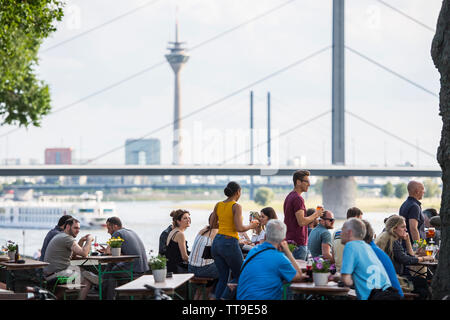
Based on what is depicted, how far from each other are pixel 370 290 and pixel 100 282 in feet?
10.5

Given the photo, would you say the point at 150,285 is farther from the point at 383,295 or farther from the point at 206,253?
the point at 206,253

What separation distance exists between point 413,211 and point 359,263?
239 centimetres

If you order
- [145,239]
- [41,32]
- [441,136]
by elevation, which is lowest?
[145,239]

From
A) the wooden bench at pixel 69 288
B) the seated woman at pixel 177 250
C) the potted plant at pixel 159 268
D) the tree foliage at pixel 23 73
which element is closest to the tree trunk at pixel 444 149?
the potted plant at pixel 159 268

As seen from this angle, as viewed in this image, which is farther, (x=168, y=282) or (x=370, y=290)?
(x=168, y=282)

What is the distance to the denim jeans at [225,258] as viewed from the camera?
6.36m

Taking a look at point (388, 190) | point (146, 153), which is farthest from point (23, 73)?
point (146, 153)

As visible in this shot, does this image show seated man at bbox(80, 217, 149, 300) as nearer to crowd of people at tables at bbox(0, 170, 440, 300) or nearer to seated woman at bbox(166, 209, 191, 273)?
crowd of people at tables at bbox(0, 170, 440, 300)

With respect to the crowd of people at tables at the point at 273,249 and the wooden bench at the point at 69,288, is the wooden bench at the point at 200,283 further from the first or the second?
the wooden bench at the point at 69,288

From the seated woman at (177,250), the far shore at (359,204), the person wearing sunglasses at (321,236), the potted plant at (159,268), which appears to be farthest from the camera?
the far shore at (359,204)

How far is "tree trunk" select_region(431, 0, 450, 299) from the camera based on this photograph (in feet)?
18.0

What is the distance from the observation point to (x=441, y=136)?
5613 millimetres
